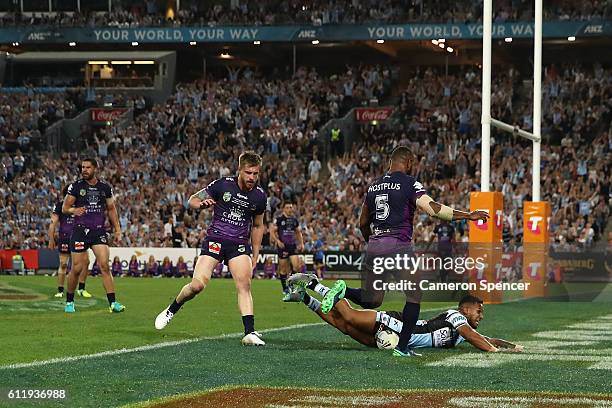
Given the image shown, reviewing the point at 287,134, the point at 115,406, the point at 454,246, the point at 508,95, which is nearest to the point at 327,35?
the point at 287,134

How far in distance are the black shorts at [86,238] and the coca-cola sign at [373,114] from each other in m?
26.6

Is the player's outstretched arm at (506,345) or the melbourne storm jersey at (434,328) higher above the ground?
the melbourne storm jersey at (434,328)

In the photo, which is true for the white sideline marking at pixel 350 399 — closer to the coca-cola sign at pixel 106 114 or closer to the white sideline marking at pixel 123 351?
the white sideline marking at pixel 123 351

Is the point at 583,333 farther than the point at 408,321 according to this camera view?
Yes

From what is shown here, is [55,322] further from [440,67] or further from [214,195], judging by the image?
[440,67]

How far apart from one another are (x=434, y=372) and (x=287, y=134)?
3238 cm

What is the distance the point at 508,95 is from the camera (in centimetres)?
4125

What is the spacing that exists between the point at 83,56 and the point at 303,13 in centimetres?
1038

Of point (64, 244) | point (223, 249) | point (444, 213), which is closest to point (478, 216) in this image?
point (444, 213)

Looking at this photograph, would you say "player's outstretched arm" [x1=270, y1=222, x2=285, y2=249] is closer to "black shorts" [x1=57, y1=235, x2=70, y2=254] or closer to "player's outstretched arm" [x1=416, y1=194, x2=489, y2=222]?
"black shorts" [x1=57, y1=235, x2=70, y2=254]

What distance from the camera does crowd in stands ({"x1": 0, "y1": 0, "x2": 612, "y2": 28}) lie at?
42.5 metres

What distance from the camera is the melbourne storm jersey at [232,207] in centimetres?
1280

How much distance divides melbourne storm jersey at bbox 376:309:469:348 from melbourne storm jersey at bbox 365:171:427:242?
32.4 inches

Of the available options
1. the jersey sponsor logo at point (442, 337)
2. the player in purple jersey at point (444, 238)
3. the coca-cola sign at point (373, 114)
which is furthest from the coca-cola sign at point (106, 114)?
the jersey sponsor logo at point (442, 337)
